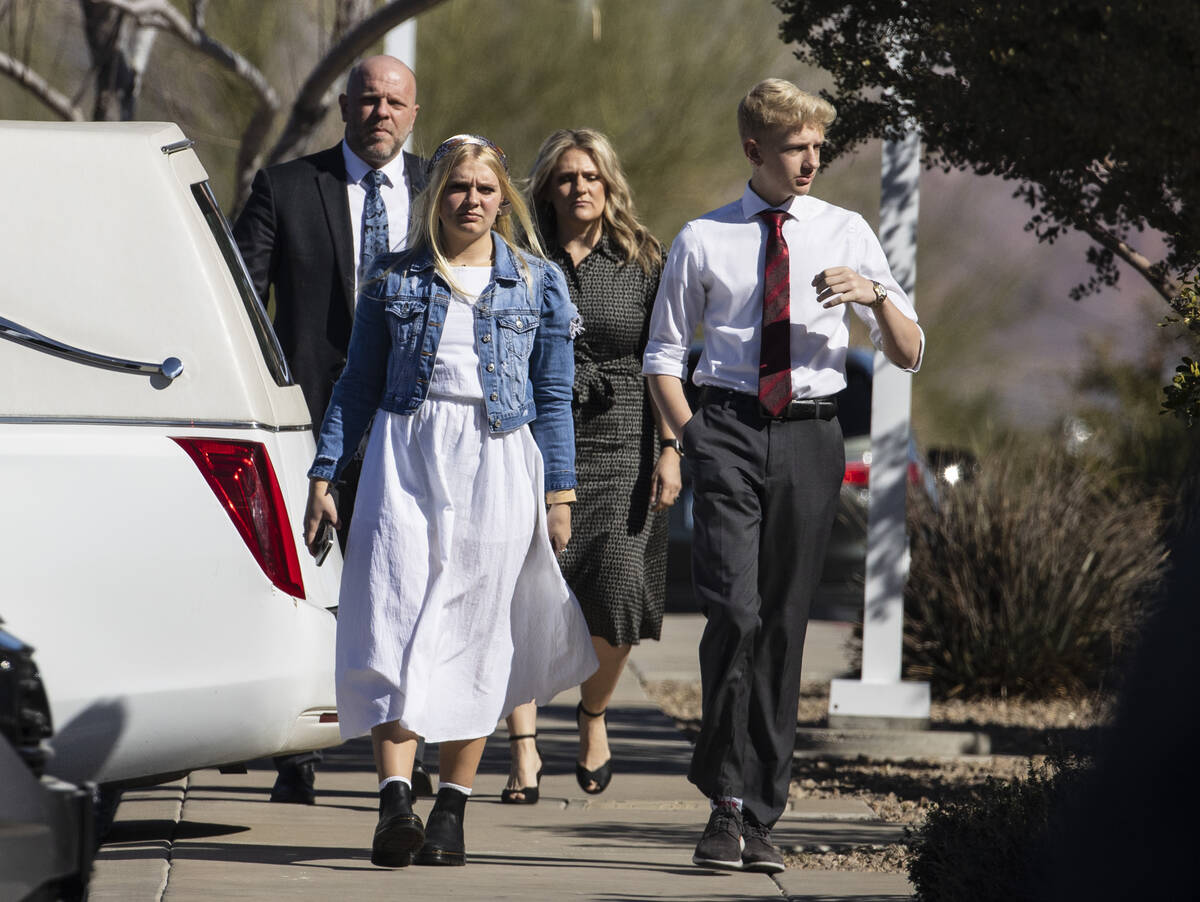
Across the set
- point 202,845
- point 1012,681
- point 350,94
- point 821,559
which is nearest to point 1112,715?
point 821,559

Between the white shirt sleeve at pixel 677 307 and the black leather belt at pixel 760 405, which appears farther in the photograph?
the white shirt sleeve at pixel 677 307

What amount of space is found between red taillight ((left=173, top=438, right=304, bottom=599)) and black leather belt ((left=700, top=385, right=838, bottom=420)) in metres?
1.25

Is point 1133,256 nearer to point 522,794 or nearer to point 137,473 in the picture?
point 522,794

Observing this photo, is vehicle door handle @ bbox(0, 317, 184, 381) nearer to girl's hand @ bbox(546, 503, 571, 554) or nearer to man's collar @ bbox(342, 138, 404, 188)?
girl's hand @ bbox(546, 503, 571, 554)

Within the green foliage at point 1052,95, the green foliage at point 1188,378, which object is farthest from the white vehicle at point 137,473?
the green foliage at point 1052,95

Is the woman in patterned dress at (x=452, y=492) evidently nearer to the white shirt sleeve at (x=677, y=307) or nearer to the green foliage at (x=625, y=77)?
the white shirt sleeve at (x=677, y=307)

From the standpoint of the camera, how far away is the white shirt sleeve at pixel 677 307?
17.0ft

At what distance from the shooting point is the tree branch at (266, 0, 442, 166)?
7746mm

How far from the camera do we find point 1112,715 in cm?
307

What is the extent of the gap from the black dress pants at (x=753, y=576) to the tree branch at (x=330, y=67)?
10.4 ft

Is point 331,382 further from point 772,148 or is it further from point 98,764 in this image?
point 98,764

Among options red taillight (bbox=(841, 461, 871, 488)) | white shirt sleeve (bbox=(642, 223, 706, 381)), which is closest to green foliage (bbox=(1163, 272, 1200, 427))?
white shirt sleeve (bbox=(642, 223, 706, 381))

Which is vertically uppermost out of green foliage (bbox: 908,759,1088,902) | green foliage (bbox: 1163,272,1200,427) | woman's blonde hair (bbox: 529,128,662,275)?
woman's blonde hair (bbox: 529,128,662,275)

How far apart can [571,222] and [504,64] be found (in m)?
12.3
